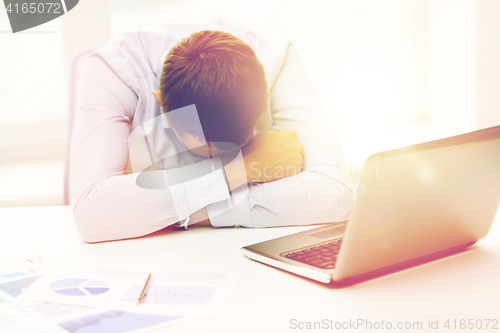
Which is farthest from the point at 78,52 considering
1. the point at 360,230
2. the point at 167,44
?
the point at 360,230

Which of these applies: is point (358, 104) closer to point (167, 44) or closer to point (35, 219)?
point (167, 44)

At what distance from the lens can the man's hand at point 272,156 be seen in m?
1.05

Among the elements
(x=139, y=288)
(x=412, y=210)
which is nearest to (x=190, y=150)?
(x=139, y=288)

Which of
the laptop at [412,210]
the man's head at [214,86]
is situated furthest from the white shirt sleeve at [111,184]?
the laptop at [412,210]

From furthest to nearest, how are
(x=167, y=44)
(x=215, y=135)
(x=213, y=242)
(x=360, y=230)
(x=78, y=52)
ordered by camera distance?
(x=78, y=52) < (x=167, y=44) < (x=215, y=135) < (x=213, y=242) < (x=360, y=230)

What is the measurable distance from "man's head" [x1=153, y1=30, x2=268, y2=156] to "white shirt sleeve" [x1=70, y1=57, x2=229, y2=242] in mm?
119

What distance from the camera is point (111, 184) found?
96 cm

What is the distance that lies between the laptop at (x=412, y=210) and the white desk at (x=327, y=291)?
0.02 meters

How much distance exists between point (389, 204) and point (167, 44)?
928 millimetres

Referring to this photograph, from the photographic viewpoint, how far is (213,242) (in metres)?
0.83

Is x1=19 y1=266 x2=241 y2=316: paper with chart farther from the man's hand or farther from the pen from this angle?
the man's hand

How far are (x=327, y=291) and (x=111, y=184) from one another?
0.61 meters

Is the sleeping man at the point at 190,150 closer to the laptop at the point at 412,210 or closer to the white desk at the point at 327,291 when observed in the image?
the white desk at the point at 327,291

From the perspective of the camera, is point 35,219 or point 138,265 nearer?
point 138,265
